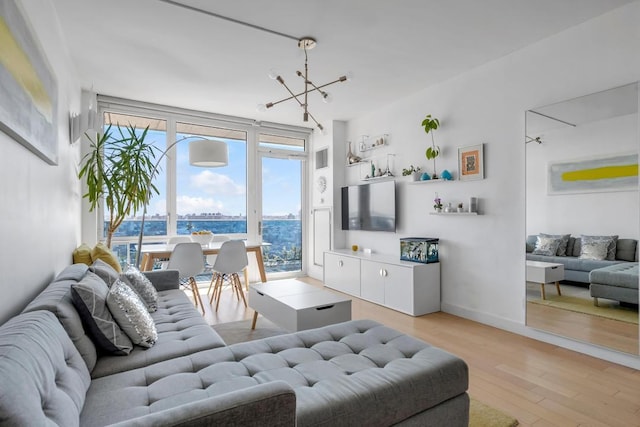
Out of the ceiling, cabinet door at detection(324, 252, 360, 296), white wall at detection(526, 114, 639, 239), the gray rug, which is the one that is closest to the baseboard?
white wall at detection(526, 114, 639, 239)

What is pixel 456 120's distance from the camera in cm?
384

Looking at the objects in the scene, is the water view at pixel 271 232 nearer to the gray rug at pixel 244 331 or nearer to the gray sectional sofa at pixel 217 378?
the gray rug at pixel 244 331

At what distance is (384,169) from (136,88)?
10.8 feet

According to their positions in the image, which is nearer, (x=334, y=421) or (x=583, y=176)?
(x=334, y=421)

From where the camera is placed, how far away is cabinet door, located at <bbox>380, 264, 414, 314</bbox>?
3812 millimetres

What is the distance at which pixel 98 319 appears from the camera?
1.66 meters

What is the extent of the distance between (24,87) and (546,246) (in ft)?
12.2

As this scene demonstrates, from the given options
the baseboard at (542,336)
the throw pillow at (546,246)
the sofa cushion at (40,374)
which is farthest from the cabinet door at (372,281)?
the sofa cushion at (40,374)

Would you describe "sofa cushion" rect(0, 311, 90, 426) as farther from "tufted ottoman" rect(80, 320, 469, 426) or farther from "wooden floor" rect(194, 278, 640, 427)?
"wooden floor" rect(194, 278, 640, 427)

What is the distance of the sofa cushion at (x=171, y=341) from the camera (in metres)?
1.62

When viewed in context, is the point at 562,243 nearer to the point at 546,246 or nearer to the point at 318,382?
the point at 546,246

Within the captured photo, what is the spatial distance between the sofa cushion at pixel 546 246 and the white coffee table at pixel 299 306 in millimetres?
1743

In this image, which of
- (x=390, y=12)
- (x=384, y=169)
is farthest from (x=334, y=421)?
(x=384, y=169)

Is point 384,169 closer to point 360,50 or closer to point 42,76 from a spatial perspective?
point 360,50
